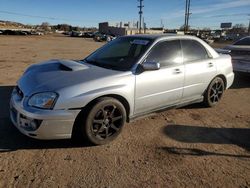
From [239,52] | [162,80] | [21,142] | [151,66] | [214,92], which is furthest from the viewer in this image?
[239,52]

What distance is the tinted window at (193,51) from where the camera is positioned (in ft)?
17.3

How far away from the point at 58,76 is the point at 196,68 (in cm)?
268

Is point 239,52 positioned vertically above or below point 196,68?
above

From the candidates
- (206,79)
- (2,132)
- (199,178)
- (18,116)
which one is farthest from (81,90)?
(206,79)

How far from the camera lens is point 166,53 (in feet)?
16.2

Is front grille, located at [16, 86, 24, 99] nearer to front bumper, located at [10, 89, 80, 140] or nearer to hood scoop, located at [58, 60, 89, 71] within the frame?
front bumper, located at [10, 89, 80, 140]

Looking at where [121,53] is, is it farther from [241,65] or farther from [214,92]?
[241,65]

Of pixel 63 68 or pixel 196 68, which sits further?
pixel 196 68

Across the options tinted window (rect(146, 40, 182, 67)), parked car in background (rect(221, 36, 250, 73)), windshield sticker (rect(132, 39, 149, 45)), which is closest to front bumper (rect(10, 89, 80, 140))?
tinted window (rect(146, 40, 182, 67))

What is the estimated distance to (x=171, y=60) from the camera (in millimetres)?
4969

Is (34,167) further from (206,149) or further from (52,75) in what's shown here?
(206,149)

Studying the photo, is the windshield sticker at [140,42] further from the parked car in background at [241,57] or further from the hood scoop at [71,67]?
the parked car in background at [241,57]

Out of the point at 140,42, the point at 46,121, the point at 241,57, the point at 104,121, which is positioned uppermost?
the point at 140,42

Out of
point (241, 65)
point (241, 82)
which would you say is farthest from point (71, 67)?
point (241, 82)
